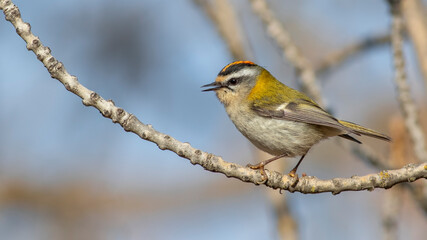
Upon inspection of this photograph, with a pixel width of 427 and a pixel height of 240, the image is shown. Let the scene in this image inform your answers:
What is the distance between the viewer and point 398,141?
11.0 ft


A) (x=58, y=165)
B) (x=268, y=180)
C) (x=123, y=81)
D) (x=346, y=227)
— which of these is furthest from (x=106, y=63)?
(x=268, y=180)

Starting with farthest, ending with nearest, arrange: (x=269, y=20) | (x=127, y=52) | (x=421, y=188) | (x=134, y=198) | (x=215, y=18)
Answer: (x=134, y=198) < (x=127, y=52) < (x=215, y=18) < (x=269, y=20) < (x=421, y=188)

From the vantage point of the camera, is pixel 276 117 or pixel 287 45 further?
pixel 287 45

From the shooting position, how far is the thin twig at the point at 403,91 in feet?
9.89

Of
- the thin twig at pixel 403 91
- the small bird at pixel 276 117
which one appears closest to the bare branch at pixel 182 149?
the small bird at pixel 276 117

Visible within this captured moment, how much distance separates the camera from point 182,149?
87.3 inches

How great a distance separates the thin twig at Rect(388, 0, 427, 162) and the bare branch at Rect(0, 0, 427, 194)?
0.77 m

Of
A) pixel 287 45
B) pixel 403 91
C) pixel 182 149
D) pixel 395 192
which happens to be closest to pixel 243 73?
pixel 287 45

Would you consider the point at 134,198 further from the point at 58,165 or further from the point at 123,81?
the point at 123,81

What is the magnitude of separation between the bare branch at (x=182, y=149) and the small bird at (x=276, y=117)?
0.67 m

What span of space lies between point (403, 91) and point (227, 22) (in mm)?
1491

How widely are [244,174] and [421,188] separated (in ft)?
4.58

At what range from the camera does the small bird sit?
3.21m

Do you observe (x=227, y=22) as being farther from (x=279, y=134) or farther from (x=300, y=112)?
(x=279, y=134)
